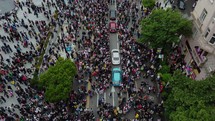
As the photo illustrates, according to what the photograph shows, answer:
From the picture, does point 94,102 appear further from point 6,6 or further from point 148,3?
point 6,6

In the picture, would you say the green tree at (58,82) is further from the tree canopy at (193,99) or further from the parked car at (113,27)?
the parked car at (113,27)

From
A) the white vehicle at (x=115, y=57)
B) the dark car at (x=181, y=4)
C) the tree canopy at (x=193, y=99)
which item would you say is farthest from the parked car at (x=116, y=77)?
the dark car at (x=181, y=4)

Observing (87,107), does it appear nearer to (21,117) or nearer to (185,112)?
(21,117)

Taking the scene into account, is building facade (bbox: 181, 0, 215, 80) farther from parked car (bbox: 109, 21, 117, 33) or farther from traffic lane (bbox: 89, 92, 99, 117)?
traffic lane (bbox: 89, 92, 99, 117)

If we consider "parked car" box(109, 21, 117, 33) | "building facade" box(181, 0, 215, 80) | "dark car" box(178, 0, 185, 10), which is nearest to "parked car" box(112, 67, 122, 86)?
"parked car" box(109, 21, 117, 33)

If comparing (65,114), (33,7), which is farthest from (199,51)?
(33,7)
